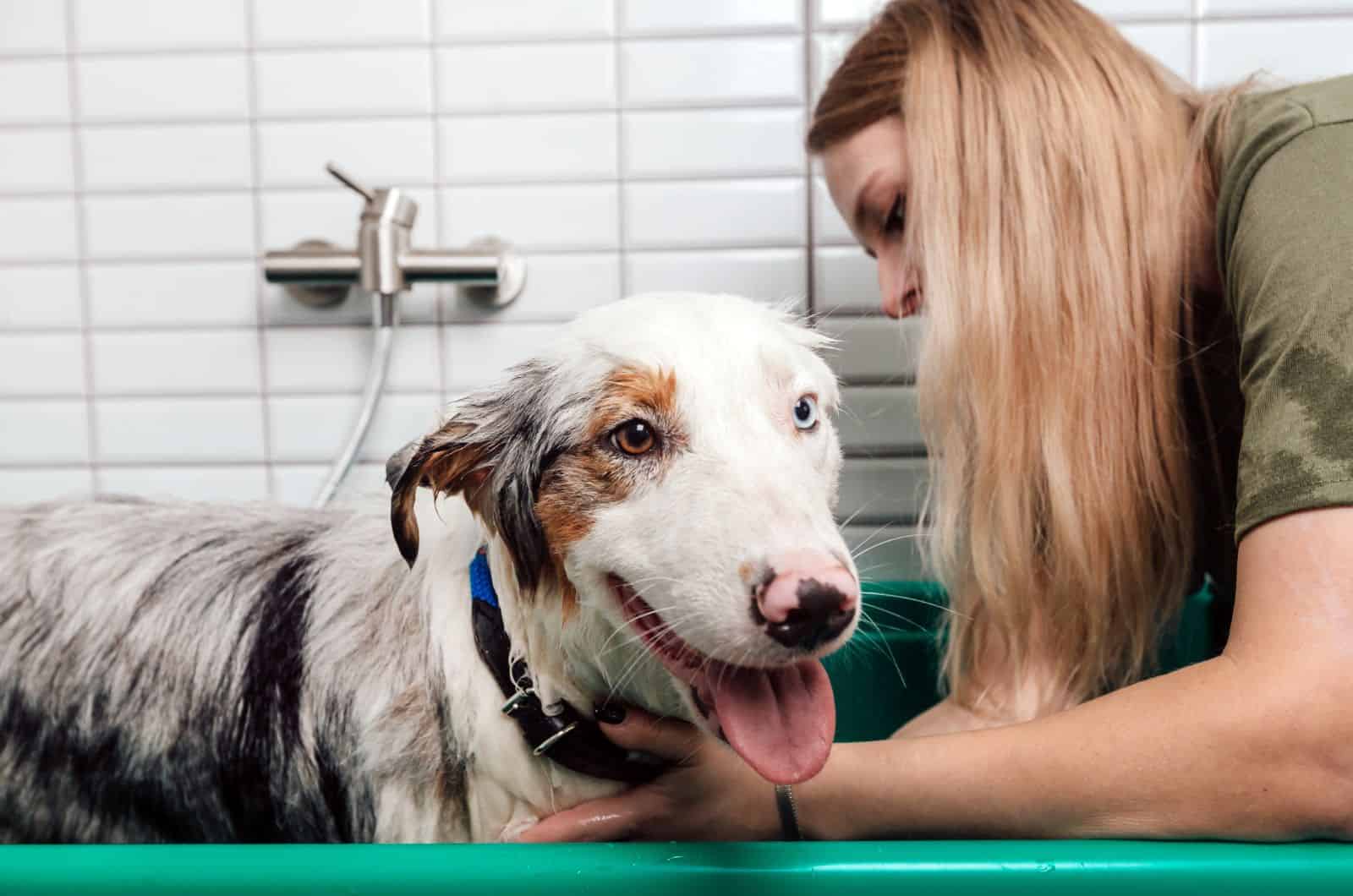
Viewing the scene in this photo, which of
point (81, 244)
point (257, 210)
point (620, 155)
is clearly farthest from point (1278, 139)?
point (81, 244)

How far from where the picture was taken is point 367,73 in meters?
1.43

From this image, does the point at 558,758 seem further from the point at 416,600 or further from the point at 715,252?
the point at 715,252

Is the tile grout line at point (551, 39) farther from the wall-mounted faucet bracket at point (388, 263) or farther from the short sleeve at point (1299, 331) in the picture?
the short sleeve at point (1299, 331)

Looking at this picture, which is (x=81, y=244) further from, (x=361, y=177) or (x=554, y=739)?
(x=554, y=739)

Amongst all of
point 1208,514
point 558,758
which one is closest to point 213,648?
point 558,758

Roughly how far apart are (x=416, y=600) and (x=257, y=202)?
36.3 inches

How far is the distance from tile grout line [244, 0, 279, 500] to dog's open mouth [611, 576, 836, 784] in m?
1.05

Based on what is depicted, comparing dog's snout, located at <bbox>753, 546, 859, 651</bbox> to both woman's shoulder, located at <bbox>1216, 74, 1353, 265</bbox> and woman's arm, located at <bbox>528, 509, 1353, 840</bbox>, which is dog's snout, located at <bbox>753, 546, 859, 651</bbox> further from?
woman's shoulder, located at <bbox>1216, 74, 1353, 265</bbox>

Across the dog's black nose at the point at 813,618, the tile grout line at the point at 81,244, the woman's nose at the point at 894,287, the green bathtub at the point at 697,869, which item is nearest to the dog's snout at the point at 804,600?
the dog's black nose at the point at 813,618

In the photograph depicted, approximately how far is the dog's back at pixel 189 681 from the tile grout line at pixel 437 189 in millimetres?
551

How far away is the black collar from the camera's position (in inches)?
29.0

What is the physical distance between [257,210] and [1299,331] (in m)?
1.36

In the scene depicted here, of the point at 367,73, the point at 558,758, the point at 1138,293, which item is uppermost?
the point at 367,73

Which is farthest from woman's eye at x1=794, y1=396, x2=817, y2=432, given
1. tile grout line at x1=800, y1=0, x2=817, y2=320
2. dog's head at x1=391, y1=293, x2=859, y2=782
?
tile grout line at x1=800, y1=0, x2=817, y2=320
